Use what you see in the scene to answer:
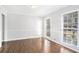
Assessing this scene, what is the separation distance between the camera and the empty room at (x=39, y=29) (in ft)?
8.52

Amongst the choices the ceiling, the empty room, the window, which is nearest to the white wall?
the empty room

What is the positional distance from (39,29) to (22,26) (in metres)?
0.47

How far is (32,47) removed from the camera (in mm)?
2674

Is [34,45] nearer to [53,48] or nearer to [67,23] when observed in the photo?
[53,48]

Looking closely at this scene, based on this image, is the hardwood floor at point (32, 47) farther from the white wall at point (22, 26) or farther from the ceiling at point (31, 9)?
the ceiling at point (31, 9)

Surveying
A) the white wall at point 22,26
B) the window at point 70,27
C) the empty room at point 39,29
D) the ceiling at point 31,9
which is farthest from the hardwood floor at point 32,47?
the ceiling at point 31,9

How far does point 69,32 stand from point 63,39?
0.82 feet

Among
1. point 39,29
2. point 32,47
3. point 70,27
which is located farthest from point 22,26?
point 70,27

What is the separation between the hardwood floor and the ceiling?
0.72m

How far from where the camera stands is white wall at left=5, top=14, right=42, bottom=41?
2705 millimetres

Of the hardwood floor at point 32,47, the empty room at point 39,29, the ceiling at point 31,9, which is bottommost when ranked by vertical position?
the hardwood floor at point 32,47

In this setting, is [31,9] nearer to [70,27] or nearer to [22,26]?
[22,26]
